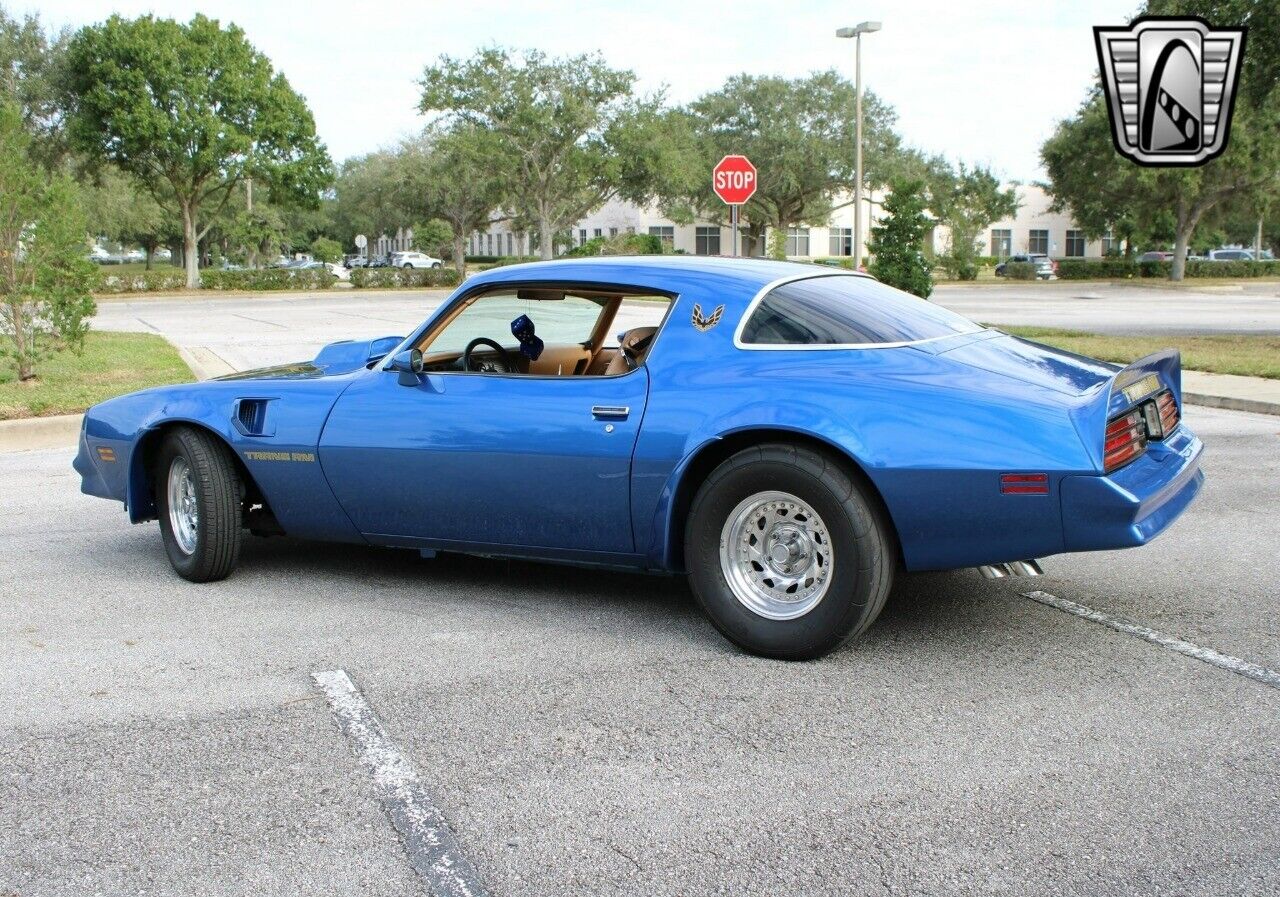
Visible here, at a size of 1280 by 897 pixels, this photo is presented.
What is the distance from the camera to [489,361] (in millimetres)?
5703

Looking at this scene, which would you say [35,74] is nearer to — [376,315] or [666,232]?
[376,315]

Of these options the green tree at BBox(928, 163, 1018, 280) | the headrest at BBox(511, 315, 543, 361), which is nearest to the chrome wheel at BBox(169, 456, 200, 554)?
the headrest at BBox(511, 315, 543, 361)

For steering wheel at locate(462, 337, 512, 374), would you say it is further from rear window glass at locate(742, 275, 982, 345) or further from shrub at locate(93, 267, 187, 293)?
shrub at locate(93, 267, 187, 293)

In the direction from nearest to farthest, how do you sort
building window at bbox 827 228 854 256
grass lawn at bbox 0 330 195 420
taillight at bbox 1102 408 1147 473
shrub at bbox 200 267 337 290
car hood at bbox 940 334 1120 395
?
taillight at bbox 1102 408 1147 473, car hood at bbox 940 334 1120 395, grass lawn at bbox 0 330 195 420, shrub at bbox 200 267 337 290, building window at bbox 827 228 854 256

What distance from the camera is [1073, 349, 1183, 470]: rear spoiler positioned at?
14.1ft

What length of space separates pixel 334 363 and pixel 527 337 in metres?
1.10

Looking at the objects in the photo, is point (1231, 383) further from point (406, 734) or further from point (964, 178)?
point (964, 178)

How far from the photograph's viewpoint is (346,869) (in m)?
3.15

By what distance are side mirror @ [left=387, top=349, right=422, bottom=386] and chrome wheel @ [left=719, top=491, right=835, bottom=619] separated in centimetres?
152

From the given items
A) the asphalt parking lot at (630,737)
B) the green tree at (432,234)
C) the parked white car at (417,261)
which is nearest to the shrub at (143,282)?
the green tree at (432,234)

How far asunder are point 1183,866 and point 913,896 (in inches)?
26.4

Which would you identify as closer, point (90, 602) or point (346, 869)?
point (346, 869)

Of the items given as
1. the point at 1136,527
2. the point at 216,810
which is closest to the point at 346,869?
the point at 216,810

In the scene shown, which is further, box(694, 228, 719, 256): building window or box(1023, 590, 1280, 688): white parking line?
box(694, 228, 719, 256): building window
